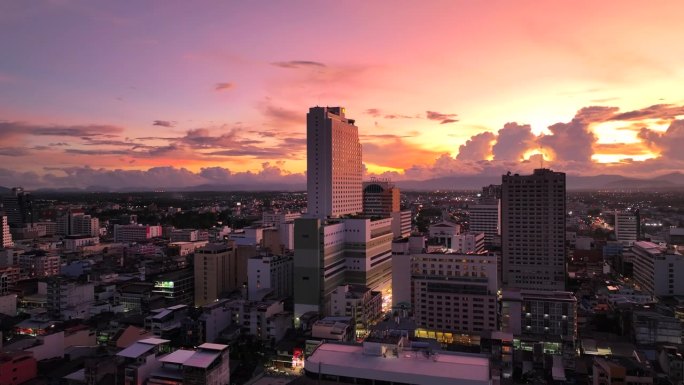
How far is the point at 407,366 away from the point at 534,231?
24.1 m

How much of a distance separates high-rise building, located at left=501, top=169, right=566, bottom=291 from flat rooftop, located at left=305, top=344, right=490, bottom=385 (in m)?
21.5

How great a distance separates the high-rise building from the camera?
3316 cm

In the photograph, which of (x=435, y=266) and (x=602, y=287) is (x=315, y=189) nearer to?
(x=435, y=266)

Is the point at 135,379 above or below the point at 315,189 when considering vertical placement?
below

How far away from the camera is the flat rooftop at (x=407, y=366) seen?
12.3 metres

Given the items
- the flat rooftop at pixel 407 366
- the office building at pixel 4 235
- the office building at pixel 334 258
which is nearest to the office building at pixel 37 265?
the office building at pixel 4 235

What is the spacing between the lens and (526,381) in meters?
18.2

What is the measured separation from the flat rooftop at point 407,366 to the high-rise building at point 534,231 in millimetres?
21537

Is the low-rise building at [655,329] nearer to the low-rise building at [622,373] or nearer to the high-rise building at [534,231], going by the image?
the low-rise building at [622,373]

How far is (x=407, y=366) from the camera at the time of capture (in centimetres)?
1298

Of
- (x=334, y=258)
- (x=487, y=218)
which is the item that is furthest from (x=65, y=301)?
(x=487, y=218)

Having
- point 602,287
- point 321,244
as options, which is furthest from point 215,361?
point 602,287

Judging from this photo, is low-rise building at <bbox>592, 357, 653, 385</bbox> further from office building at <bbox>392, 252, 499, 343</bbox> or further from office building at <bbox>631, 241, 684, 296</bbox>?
office building at <bbox>631, 241, 684, 296</bbox>

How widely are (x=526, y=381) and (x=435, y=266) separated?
26.0 feet
